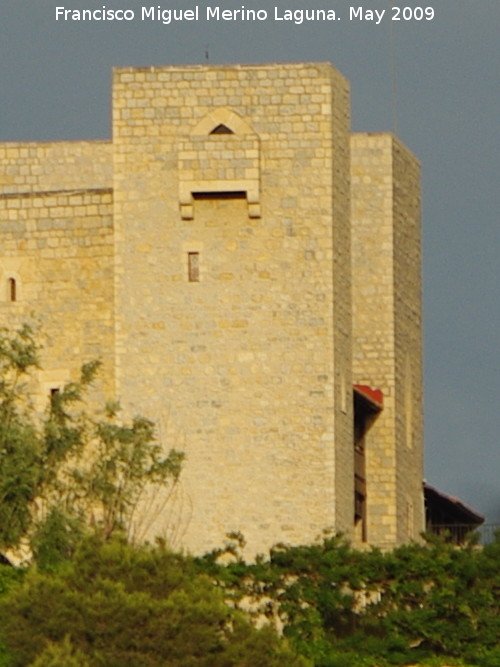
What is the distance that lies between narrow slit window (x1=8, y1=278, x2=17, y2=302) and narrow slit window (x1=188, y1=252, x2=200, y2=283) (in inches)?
111

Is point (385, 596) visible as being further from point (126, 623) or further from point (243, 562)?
point (126, 623)

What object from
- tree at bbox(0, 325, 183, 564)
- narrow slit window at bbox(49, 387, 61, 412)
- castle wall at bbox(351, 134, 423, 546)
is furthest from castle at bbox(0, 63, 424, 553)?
castle wall at bbox(351, 134, 423, 546)

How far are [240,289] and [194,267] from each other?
73 cm

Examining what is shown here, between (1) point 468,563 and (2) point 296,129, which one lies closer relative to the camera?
(1) point 468,563

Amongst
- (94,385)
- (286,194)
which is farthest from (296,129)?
(94,385)

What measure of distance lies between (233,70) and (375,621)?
8474 millimetres

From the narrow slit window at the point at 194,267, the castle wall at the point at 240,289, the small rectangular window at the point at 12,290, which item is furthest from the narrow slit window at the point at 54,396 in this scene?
the narrow slit window at the point at 194,267

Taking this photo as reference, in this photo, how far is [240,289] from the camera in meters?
52.5

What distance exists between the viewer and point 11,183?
58.1m

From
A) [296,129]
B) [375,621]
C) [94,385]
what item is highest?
[296,129]

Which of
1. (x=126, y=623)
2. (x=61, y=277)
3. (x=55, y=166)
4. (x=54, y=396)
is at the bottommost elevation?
(x=126, y=623)

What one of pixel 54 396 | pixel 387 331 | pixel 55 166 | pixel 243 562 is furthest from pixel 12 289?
pixel 243 562

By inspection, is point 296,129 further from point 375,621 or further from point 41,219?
point 375,621

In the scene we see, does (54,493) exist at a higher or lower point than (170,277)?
lower
